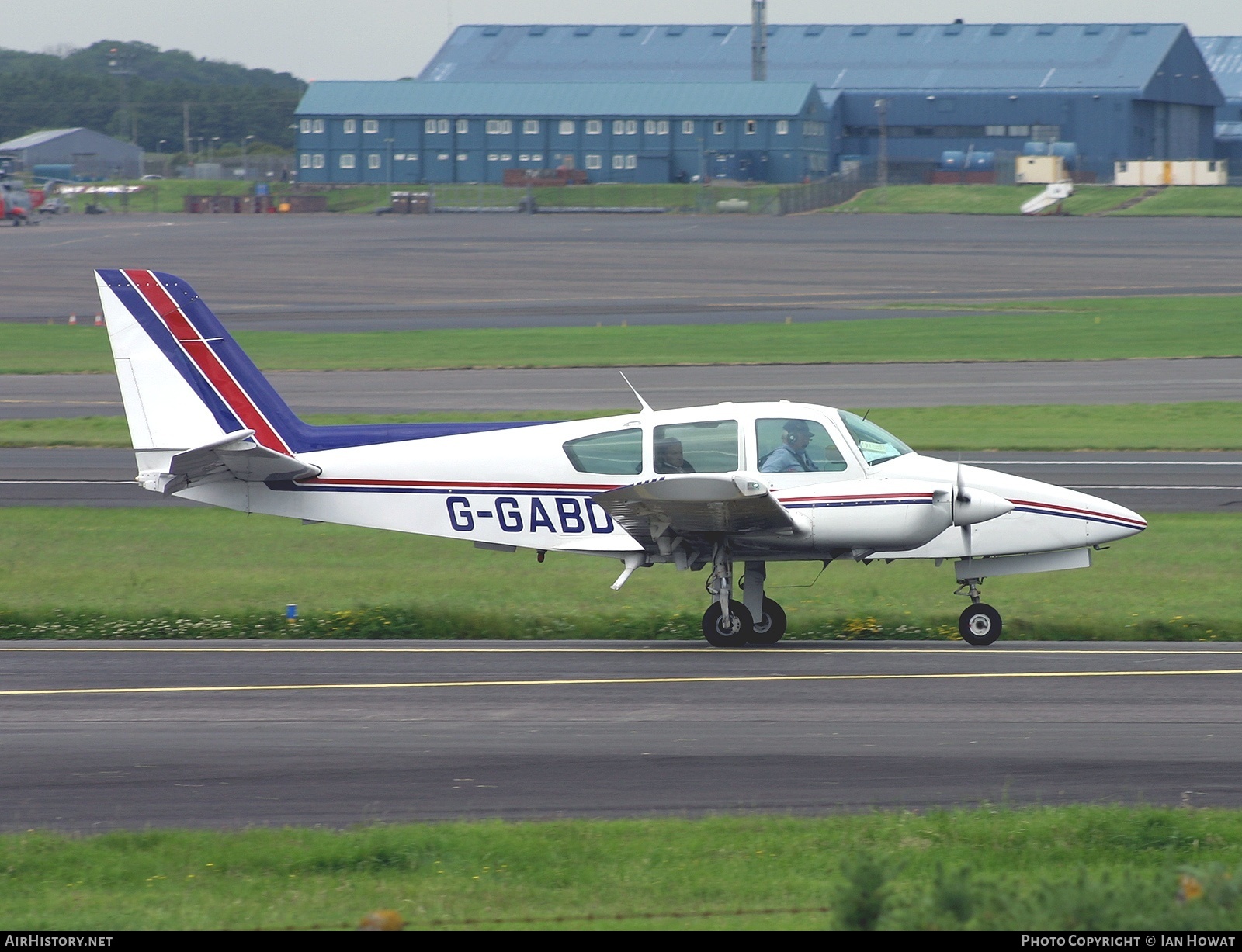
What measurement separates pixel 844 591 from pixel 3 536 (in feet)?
39.3

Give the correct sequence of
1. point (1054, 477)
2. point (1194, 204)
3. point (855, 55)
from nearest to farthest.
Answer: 1. point (1054, 477)
2. point (1194, 204)
3. point (855, 55)

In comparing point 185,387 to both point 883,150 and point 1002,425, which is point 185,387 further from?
point 883,150

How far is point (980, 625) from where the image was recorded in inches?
579

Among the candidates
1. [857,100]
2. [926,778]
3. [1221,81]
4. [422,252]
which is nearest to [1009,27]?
[857,100]

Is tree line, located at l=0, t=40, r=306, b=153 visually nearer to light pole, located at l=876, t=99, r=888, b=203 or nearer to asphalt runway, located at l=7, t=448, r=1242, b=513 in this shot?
light pole, located at l=876, t=99, r=888, b=203

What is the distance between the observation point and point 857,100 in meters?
114

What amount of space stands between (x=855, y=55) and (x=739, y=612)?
361ft

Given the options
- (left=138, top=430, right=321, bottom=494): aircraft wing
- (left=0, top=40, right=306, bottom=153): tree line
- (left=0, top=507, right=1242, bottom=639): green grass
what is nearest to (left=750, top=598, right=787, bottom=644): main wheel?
(left=0, top=507, right=1242, bottom=639): green grass

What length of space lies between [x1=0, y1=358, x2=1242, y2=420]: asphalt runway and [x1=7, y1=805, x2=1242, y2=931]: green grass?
23.2 metres

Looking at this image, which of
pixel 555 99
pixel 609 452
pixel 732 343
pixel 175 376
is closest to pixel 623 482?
pixel 609 452

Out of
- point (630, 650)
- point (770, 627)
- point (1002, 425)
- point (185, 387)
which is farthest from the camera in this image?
point (1002, 425)

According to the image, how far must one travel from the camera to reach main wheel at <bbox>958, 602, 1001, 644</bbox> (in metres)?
14.7

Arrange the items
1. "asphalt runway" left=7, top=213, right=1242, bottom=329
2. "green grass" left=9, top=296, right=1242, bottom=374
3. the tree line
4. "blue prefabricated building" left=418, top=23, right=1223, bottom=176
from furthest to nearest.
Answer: the tree line, "blue prefabricated building" left=418, top=23, right=1223, bottom=176, "asphalt runway" left=7, top=213, right=1242, bottom=329, "green grass" left=9, top=296, right=1242, bottom=374
